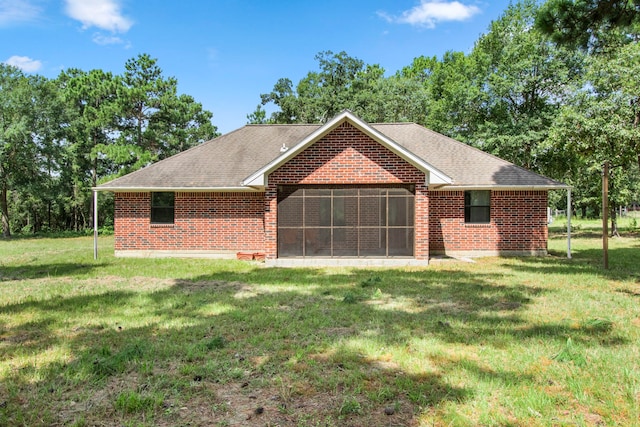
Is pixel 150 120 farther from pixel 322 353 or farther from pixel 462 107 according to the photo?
pixel 322 353

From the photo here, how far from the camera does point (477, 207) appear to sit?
15508 mm

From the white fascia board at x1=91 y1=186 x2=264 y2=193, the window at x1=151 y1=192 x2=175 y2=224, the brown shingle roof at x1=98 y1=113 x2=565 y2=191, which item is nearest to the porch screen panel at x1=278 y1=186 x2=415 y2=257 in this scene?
the brown shingle roof at x1=98 y1=113 x2=565 y2=191

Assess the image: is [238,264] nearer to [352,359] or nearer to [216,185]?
[216,185]

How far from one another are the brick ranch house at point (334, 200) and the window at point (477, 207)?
0.04 metres

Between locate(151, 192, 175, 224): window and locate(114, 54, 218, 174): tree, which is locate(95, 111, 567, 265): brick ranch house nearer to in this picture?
locate(151, 192, 175, 224): window

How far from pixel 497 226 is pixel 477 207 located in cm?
101

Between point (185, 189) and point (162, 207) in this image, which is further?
point (162, 207)

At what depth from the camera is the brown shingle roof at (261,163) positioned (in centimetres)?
1517

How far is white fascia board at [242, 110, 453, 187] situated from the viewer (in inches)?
485

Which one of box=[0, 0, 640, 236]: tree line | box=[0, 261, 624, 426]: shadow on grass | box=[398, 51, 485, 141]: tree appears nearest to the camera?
box=[0, 261, 624, 426]: shadow on grass

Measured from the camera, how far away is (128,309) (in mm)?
7488

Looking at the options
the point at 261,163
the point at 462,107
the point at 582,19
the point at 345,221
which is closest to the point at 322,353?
the point at 345,221

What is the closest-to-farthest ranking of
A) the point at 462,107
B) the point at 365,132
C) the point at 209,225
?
the point at 365,132, the point at 209,225, the point at 462,107

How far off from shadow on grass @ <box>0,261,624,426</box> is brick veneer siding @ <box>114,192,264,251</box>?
610 cm
